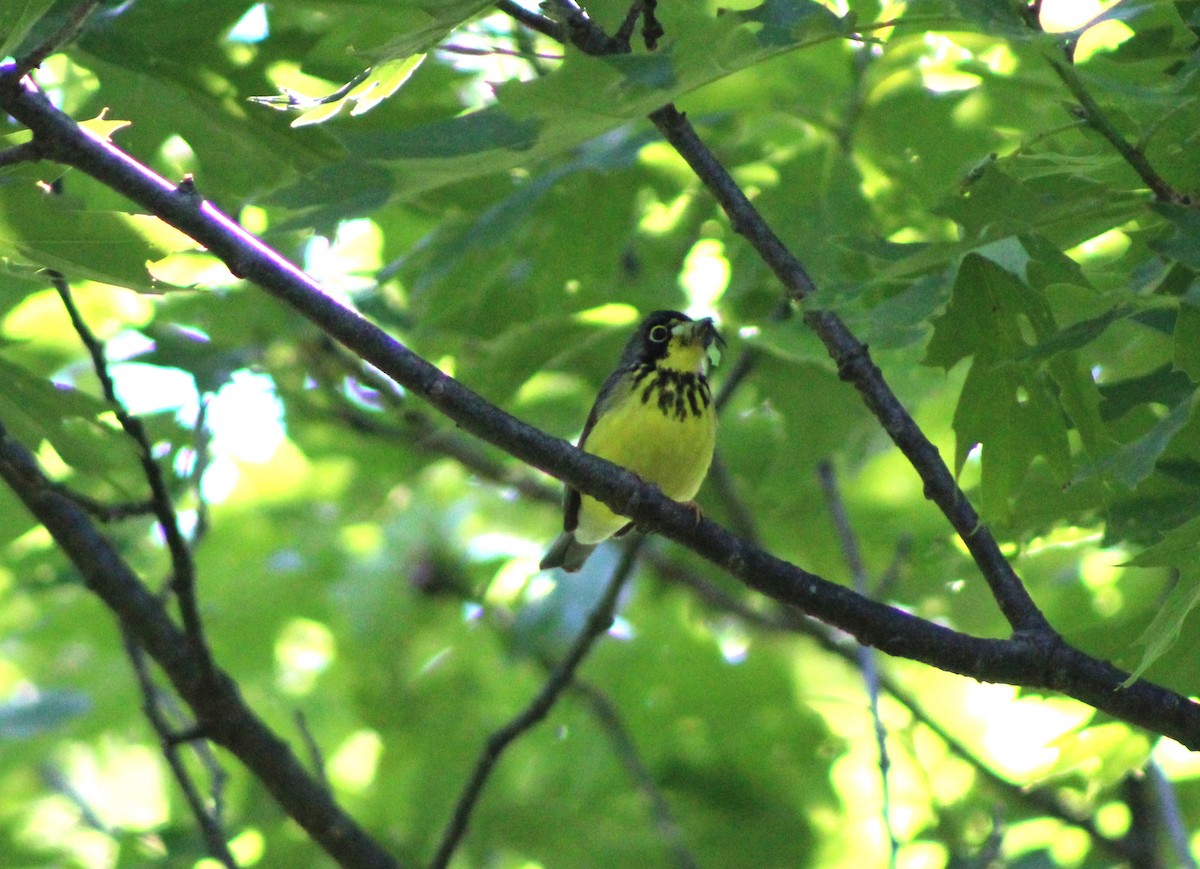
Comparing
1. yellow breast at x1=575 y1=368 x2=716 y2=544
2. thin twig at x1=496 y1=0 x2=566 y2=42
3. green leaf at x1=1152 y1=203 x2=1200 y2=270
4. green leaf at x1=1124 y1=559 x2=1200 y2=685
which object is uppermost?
yellow breast at x1=575 y1=368 x2=716 y2=544

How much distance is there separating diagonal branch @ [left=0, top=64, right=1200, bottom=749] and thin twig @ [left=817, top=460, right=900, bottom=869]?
0.87 m

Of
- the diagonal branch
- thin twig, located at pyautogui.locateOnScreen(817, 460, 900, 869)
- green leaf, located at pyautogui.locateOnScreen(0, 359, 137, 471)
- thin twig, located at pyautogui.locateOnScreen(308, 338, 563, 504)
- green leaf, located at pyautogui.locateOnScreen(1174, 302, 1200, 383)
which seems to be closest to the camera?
green leaf, located at pyautogui.locateOnScreen(1174, 302, 1200, 383)

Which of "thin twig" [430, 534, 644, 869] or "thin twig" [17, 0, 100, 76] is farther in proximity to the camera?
"thin twig" [430, 534, 644, 869]

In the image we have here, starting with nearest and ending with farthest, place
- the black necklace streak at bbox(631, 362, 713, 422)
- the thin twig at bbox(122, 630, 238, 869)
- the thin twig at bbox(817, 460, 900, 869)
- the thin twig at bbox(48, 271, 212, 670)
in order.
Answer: the thin twig at bbox(48, 271, 212, 670)
the thin twig at bbox(817, 460, 900, 869)
the thin twig at bbox(122, 630, 238, 869)
the black necklace streak at bbox(631, 362, 713, 422)

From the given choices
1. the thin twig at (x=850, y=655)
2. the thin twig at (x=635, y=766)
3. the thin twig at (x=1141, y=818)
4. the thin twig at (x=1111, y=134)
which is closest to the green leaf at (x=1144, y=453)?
the thin twig at (x=1111, y=134)

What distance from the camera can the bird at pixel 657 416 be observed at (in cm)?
505

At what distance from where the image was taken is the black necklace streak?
5.10 meters

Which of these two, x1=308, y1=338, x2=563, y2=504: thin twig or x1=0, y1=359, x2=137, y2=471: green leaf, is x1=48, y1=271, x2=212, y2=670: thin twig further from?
x1=308, y1=338, x2=563, y2=504: thin twig

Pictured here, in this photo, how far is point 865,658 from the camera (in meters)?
4.59

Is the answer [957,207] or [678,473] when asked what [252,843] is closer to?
[678,473]

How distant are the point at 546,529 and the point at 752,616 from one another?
1.85 meters

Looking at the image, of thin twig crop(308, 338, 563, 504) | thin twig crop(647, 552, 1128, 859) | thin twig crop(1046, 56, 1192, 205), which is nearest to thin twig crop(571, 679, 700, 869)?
thin twig crop(647, 552, 1128, 859)

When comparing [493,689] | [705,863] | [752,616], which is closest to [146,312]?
[493,689]

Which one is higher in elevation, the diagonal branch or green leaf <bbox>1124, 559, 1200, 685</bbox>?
the diagonal branch
